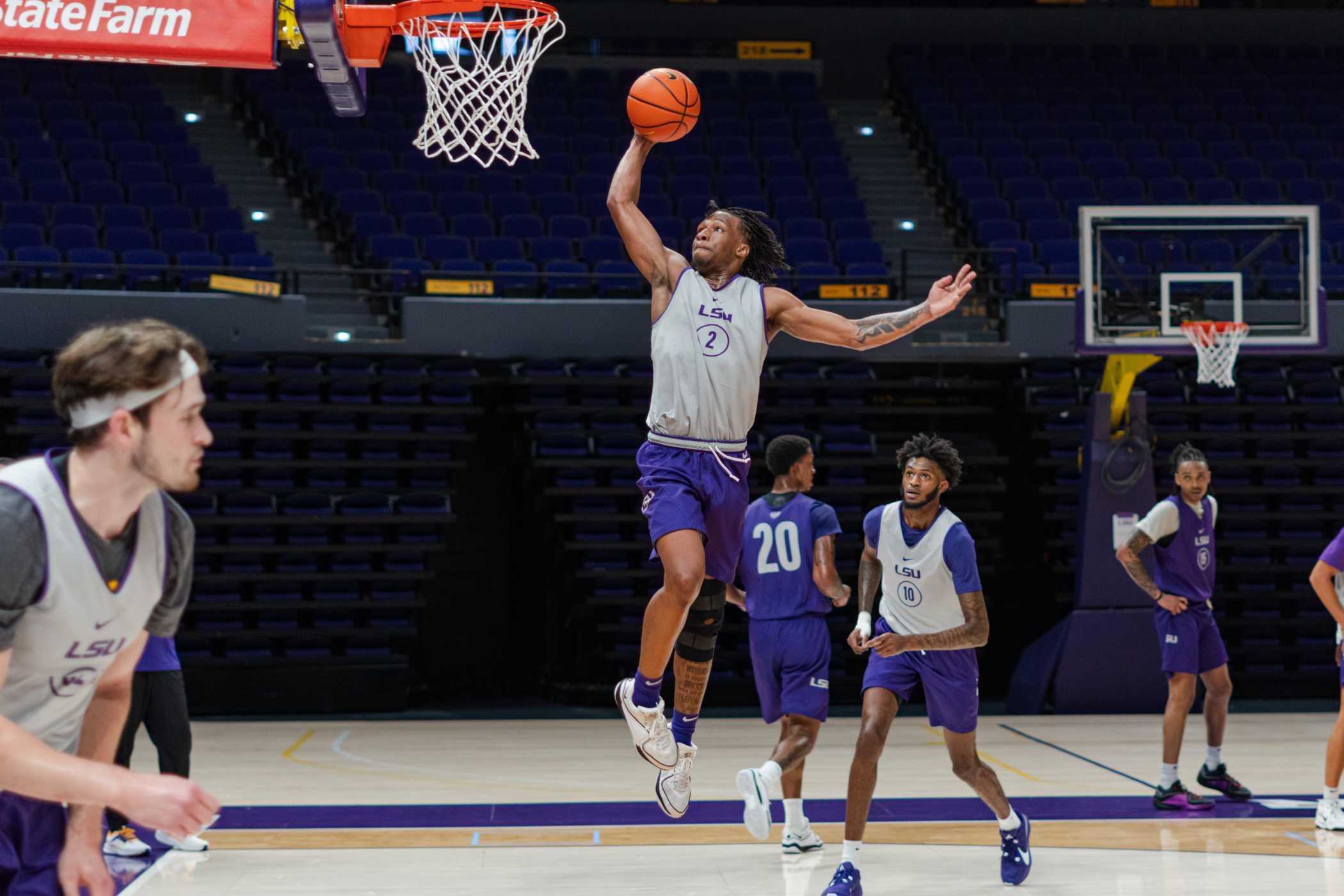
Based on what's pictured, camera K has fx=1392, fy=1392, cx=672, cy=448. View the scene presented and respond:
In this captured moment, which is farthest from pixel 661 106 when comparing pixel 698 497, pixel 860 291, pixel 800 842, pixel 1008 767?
pixel 860 291

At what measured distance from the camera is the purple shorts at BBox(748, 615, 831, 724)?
21.6 ft

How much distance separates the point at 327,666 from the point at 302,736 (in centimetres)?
129

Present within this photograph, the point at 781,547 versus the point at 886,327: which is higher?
the point at 886,327

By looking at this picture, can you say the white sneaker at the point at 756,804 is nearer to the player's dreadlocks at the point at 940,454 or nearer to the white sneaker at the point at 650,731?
the white sneaker at the point at 650,731

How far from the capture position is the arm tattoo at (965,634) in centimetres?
564

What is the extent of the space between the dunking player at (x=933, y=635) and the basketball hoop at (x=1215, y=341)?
466 centimetres

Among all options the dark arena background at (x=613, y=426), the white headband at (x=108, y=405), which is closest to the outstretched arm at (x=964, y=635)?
the dark arena background at (x=613, y=426)

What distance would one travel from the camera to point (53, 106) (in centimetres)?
→ 1523

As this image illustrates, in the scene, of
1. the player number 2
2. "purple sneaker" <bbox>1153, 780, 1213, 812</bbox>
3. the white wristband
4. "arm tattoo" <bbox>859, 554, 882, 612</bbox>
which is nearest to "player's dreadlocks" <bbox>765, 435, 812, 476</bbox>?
the player number 2

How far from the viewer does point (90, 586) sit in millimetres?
2408

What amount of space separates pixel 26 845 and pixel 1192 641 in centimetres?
650

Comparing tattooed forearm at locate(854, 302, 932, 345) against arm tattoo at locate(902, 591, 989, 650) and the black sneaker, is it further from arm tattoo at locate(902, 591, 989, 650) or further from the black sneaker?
the black sneaker

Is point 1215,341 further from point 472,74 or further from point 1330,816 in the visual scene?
point 472,74

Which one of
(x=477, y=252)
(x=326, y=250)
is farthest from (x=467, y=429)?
(x=326, y=250)
